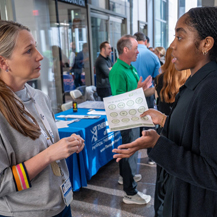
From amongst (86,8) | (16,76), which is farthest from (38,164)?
(86,8)

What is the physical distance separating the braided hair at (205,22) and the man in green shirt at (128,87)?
5.25ft

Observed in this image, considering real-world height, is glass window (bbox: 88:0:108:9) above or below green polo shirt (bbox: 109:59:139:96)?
above

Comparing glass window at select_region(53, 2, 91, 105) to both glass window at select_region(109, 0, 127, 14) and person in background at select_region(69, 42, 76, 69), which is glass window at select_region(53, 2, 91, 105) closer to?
A: person in background at select_region(69, 42, 76, 69)

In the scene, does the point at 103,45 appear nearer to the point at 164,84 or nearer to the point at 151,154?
the point at 164,84

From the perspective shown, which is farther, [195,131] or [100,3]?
[100,3]

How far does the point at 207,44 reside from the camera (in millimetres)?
897

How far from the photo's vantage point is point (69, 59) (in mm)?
6094

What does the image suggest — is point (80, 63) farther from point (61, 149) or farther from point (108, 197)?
point (61, 149)

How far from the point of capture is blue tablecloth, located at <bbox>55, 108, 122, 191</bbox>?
8.77 feet

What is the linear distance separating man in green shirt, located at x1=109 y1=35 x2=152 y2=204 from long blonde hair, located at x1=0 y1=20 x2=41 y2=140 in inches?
62.4

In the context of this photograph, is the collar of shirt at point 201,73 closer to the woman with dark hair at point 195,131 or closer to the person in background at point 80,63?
the woman with dark hair at point 195,131

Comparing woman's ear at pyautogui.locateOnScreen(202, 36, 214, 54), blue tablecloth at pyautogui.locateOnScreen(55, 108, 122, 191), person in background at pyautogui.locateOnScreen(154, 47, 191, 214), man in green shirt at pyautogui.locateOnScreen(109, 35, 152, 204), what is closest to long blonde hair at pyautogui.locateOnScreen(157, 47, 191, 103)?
person in background at pyautogui.locateOnScreen(154, 47, 191, 214)

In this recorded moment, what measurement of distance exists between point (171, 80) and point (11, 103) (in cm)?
147

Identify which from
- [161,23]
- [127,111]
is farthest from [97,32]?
[161,23]
